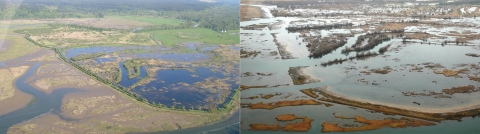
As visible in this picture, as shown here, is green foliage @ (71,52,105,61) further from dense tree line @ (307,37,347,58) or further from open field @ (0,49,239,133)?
dense tree line @ (307,37,347,58)

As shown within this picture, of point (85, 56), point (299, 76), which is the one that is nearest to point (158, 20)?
point (85, 56)

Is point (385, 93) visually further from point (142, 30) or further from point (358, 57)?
point (142, 30)

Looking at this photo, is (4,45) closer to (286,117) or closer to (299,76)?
(286,117)

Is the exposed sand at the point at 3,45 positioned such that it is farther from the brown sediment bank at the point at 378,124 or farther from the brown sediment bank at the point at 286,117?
the brown sediment bank at the point at 378,124

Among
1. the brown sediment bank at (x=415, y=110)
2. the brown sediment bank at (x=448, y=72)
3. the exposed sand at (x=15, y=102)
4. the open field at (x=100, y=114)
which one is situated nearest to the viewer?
the exposed sand at (x=15, y=102)

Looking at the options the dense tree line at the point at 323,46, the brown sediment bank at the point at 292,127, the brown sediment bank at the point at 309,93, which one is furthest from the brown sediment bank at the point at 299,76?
the brown sediment bank at the point at 292,127

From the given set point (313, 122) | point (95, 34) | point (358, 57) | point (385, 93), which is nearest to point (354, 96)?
point (385, 93)
